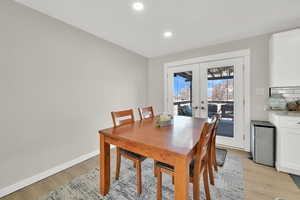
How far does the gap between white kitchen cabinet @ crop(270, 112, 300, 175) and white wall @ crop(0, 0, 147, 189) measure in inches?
122

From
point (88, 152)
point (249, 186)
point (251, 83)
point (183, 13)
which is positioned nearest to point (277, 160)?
point (249, 186)

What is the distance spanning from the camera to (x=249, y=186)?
65.4 inches

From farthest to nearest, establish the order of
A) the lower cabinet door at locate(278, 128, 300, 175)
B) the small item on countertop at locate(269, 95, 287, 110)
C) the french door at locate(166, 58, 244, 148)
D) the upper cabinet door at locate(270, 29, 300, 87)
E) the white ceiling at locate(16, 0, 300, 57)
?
1. the french door at locate(166, 58, 244, 148)
2. the small item on countertop at locate(269, 95, 287, 110)
3. the upper cabinet door at locate(270, 29, 300, 87)
4. the lower cabinet door at locate(278, 128, 300, 175)
5. the white ceiling at locate(16, 0, 300, 57)

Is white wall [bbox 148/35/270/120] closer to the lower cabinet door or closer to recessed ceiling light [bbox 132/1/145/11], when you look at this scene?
the lower cabinet door

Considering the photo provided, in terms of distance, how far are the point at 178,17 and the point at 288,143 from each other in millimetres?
2538

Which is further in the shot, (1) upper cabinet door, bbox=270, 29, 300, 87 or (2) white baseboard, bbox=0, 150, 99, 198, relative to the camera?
(1) upper cabinet door, bbox=270, 29, 300, 87

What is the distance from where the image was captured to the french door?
2.79 meters

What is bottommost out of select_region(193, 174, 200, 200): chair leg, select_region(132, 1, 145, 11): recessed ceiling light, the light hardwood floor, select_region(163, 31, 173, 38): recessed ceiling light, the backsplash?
the light hardwood floor

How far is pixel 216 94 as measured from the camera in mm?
3045

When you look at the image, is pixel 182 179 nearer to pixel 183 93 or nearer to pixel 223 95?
pixel 223 95

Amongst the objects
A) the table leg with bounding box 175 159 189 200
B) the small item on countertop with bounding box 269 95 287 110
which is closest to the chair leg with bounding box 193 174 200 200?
the table leg with bounding box 175 159 189 200

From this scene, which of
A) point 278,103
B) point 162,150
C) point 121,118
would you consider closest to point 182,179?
point 162,150

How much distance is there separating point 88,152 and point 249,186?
2.64m

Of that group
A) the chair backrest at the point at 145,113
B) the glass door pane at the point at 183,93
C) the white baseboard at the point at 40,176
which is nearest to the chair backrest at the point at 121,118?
the chair backrest at the point at 145,113
